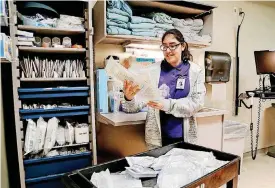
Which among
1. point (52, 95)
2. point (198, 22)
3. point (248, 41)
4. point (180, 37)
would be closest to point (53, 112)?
point (52, 95)

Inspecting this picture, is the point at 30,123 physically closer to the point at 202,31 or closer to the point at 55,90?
the point at 55,90

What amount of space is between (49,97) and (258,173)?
2657mm

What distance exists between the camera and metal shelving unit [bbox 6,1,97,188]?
1596 mm

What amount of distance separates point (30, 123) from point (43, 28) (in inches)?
29.7

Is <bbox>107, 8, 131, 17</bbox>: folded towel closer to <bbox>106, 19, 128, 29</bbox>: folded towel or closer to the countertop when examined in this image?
<bbox>106, 19, 128, 29</bbox>: folded towel

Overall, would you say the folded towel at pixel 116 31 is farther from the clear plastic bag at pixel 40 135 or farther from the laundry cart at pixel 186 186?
the laundry cart at pixel 186 186

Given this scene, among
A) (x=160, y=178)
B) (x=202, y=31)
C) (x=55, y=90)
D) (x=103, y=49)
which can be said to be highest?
(x=202, y=31)

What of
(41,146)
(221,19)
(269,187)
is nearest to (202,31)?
(221,19)

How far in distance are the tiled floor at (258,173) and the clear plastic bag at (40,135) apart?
6.97 ft

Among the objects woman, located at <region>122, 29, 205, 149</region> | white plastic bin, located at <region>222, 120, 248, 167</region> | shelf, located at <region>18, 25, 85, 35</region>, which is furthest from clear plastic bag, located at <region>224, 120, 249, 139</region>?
shelf, located at <region>18, 25, 85, 35</region>

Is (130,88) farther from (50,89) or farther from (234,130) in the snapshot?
(234,130)

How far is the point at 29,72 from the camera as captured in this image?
1.68 metres

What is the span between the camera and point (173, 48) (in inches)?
60.7

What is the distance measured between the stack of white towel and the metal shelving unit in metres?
0.98
